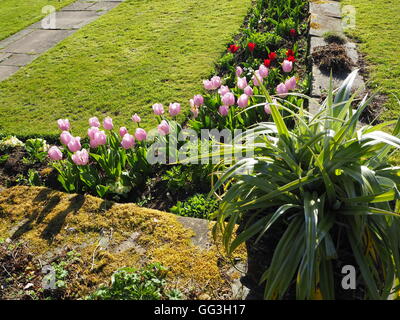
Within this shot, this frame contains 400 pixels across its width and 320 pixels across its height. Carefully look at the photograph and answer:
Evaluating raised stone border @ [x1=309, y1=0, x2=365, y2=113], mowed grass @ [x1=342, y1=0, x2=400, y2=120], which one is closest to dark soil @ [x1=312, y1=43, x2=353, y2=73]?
raised stone border @ [x1=309, y1=0, x2=365, y2=113]

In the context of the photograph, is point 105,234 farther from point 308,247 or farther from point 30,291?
point 308,247

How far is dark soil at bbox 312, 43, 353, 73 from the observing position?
4.48m

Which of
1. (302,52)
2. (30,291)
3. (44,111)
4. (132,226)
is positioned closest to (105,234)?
(132,226)

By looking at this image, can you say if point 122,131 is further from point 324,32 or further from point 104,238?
point 324,32

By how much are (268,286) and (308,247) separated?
31 cm

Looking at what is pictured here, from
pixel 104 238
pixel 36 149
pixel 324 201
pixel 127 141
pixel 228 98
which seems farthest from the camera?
pixel 36 149

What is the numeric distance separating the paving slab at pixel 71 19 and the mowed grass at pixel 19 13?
1.01ft

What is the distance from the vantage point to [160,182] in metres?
3.51

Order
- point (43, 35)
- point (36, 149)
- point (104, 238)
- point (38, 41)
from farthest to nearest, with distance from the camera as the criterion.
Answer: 1. point (43, 35)
2. point (38, 41)
3. point (36, 149)
4. point (104, 238)

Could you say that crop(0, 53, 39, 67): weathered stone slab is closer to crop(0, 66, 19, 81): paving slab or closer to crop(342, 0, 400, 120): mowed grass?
crop(0, 66, 19, 81): paving slab

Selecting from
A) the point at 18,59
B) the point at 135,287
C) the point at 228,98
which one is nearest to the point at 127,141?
the point at 228,98

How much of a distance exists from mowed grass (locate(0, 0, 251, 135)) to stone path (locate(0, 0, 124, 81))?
9.4 inches

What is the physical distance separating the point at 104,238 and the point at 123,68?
3479 millimetres

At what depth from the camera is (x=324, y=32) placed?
5281 mm
